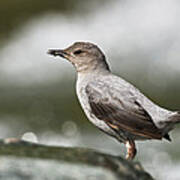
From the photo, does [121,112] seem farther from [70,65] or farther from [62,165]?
[70,65]

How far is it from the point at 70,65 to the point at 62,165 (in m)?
11.8

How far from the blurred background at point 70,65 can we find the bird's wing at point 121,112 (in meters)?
4.78

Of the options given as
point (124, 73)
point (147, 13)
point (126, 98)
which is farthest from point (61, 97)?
point (126, 98)

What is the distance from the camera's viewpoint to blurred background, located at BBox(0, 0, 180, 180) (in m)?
14.8

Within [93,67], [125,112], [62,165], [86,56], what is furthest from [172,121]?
[62,165]

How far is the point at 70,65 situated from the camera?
1827 cm

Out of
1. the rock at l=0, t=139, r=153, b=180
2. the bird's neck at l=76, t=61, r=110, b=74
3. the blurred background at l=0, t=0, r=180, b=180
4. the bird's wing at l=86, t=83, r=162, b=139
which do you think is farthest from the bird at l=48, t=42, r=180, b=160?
the blurred background at l=0, t=0, r=180, b=180

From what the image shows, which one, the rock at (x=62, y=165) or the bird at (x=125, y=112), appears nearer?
the rock at (x=62, y=165)

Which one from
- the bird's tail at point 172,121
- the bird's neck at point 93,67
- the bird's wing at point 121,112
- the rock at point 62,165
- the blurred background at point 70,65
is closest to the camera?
the rock at point 62,165

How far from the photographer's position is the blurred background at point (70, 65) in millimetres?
14844

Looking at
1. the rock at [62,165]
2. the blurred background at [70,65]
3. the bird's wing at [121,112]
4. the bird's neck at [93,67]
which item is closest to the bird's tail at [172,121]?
→ the bird's wing at [121,112]

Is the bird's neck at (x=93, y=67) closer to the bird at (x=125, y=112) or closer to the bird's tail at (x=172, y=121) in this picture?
the bird at (x=125, y=112)

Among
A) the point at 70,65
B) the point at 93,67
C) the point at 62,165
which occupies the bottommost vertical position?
the point at 70,65

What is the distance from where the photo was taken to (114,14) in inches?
789
